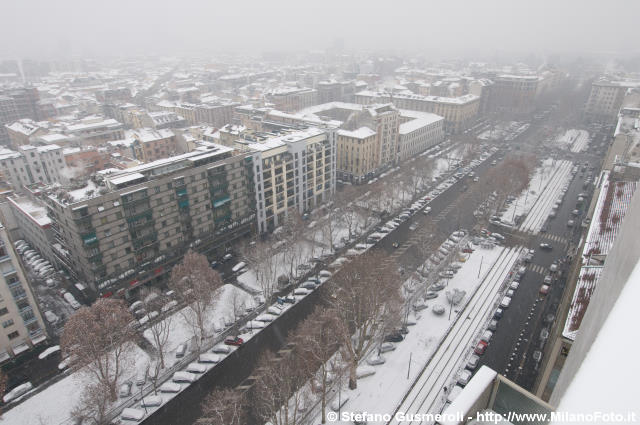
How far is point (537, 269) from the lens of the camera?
63.3m

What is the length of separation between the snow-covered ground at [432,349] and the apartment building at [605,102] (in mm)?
138247

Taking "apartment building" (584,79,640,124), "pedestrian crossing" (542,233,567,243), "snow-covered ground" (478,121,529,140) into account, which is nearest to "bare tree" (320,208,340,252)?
"pedestrian crossing" (542,233,567,243)

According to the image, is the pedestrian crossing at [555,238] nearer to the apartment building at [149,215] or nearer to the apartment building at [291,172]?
the apartment building at [291,172]

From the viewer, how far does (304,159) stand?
78500mm

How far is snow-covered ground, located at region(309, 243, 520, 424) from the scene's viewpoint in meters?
41.8

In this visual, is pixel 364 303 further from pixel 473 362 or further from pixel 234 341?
pixel 234 341

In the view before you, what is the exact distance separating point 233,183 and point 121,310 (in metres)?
30.8

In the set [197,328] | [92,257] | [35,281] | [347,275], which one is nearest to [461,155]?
[347,275]

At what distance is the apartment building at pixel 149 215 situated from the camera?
5134 centimetres

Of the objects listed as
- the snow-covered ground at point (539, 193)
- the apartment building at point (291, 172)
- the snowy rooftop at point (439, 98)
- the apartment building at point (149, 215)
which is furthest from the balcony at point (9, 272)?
the snowy rooftop at point (439, 98)

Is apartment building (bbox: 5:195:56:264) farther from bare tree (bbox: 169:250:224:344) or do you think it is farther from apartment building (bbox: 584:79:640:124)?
apartment building (bbox: 584:79:640:124)

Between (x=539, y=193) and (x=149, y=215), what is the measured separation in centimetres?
8797

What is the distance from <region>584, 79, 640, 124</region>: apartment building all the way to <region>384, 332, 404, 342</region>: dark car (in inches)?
6292

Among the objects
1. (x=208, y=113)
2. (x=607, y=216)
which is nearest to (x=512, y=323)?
(x=607, y=216)
